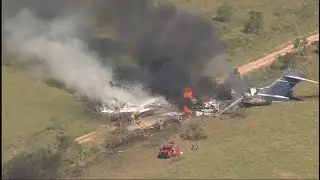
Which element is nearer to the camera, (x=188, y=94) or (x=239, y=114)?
(x=239, y=114)

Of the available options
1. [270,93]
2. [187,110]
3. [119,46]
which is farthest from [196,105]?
[119,46]

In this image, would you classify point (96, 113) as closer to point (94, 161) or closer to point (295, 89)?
point (94, 161)

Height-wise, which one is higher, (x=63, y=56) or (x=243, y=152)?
(x=63, y=56)

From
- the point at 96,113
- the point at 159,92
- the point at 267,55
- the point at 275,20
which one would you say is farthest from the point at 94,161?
the point at 275,20

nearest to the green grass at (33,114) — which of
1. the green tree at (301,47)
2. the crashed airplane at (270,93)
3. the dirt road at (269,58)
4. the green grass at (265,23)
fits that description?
the crashed airplane at (270,93)

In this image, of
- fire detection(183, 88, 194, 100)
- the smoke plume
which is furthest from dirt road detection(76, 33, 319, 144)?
fire detection(183, 88, 194, 100)

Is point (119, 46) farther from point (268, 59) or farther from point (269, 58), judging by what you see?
point (269, 58)

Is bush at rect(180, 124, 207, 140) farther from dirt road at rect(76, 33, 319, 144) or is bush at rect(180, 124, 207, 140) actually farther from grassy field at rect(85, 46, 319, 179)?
dirt road at rect(76, 33, 319, 144)

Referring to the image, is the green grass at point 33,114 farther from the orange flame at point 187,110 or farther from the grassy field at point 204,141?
the orange flame at point 187,110
